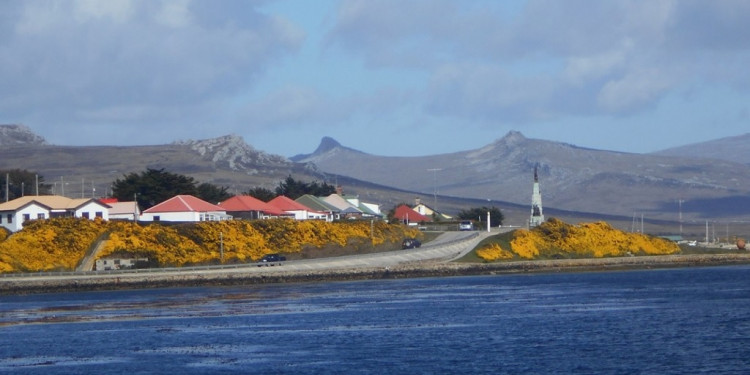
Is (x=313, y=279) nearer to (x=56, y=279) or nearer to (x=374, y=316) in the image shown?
(x=56, y=279)

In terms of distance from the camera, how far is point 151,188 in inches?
4318

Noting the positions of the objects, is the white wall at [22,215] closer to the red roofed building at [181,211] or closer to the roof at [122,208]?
the roof at [122,208]

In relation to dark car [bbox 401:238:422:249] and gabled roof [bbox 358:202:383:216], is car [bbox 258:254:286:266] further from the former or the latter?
gabled roof [bbox 358:202:383:216]

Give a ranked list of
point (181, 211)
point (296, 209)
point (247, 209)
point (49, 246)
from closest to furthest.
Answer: point (49, 246) < point (181, 211) < point (247, 209) < point (296, 209)

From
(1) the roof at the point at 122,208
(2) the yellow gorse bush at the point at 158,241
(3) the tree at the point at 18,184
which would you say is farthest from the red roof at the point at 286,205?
(3) the tree at the point at 18,184

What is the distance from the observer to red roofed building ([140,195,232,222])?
9781 centimetres

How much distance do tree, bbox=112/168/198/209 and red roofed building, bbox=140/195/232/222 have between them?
899 centimetres

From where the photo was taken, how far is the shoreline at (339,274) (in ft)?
234

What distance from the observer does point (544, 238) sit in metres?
97.1

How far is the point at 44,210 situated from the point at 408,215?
55.7 metres

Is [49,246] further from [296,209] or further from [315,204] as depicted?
[315,204]

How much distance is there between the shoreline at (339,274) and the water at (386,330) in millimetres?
1672

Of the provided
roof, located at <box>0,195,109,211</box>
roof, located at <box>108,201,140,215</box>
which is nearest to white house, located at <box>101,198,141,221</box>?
roof, located at <box>108,201,140,215</box>

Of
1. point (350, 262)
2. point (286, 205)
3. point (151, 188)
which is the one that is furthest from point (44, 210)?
point (286, 205)
